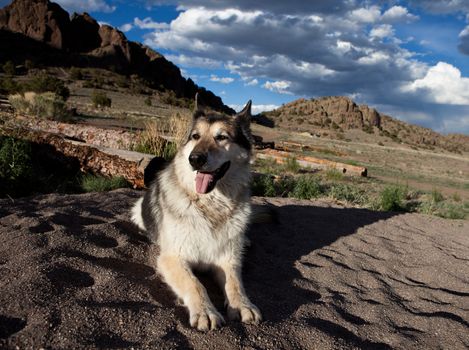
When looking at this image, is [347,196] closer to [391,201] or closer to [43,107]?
[391,201]

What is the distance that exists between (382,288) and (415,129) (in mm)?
91529

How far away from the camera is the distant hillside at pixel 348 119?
3061 inches

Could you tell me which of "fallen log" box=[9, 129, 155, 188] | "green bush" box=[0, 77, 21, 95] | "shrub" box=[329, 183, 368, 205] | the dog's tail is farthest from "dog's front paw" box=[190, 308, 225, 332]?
"green bush" box=[0, 77, 21, 95]

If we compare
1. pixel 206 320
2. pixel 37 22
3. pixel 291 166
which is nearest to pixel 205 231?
pixel 206 320

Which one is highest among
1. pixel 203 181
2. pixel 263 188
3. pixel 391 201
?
pixel 203 181

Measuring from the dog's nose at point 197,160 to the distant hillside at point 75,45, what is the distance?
213 feet

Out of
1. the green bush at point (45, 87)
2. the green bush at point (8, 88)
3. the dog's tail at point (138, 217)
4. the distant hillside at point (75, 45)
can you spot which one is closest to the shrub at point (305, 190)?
the dog's tail at point (138, 217)

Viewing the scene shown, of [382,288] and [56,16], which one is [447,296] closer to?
[382,288]

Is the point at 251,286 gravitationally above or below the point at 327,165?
below

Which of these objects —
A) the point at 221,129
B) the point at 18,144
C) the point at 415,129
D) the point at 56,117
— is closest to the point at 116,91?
the point at 56,117

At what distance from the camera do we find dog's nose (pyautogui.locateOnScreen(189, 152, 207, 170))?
12.8 ft

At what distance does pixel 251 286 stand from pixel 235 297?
698 millimetres

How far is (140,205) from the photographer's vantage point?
18.3 feet

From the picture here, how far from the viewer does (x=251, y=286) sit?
4184 millimetres
